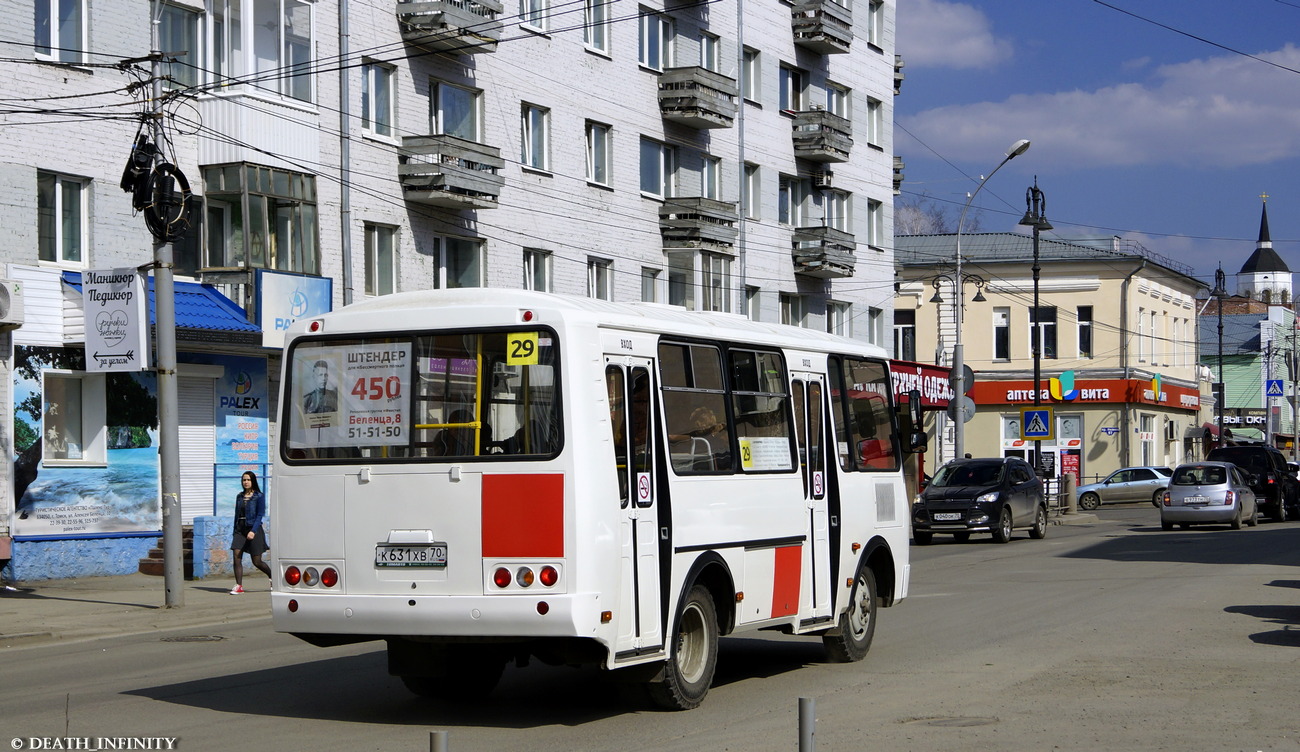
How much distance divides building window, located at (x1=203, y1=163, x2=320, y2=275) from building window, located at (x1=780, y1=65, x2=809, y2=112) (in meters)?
20.9

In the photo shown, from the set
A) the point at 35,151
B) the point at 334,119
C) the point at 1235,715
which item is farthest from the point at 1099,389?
the point at 1235,715

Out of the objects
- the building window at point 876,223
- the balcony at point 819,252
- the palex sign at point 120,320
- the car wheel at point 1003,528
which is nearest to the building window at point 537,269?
the car wheel at point 1003,528

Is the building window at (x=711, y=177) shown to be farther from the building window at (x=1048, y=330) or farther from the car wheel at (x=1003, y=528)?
the building window at (x=1048, y=330)

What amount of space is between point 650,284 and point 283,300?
47.4 ft

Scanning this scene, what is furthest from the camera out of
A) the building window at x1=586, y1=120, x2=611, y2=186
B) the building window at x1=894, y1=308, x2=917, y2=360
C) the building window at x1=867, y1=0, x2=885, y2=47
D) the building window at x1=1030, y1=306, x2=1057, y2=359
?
the building window at x1=894, y1=308, x2=917, y2=360

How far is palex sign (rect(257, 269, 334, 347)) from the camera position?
26547 millimetres

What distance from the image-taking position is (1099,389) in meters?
66.6

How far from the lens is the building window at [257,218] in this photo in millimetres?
26422

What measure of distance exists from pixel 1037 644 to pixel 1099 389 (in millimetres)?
54532

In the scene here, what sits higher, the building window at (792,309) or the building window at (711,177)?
the building window at (711,177)

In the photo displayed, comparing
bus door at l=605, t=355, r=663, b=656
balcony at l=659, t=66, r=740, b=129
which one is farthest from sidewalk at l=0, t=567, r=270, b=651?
balcony at l=659, t=66, r=740, b=129

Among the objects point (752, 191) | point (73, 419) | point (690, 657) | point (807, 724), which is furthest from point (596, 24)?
point (807, 724)

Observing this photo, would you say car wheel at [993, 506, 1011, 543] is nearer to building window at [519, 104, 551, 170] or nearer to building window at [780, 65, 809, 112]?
building window at [519, 104, 551, 170]

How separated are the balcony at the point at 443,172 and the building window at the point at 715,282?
10.7 metres
